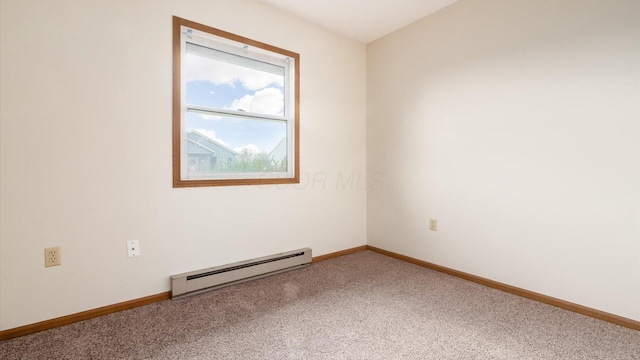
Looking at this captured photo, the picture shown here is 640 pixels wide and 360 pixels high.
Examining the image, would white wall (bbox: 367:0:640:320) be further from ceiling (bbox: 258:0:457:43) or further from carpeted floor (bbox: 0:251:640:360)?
carpeted floor (bbox: 0:251:640:360)

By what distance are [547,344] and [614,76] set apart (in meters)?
1.62

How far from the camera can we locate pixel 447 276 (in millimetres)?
2523

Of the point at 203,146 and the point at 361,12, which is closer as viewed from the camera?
the point at 203,146

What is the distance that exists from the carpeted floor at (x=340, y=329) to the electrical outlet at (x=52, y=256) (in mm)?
389

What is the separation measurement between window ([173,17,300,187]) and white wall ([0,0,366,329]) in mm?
89

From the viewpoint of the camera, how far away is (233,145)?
247 cm

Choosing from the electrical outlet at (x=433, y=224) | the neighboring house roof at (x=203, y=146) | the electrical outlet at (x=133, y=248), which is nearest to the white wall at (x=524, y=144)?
the electrical outlet at (x=433, y=224)

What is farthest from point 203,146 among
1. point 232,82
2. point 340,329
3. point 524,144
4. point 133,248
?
point 524,144

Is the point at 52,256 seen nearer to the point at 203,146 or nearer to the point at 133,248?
the point at 133,248

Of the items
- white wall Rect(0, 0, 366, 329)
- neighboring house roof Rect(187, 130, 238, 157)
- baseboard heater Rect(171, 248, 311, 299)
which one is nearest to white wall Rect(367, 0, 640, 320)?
baseboard heater Rect(171, 248, 311, 299)

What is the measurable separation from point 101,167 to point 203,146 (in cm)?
69

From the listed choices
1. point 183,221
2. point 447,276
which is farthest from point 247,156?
point 447,276

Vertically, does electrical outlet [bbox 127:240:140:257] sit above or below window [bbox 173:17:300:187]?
below

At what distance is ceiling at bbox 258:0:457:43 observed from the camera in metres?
2.49
